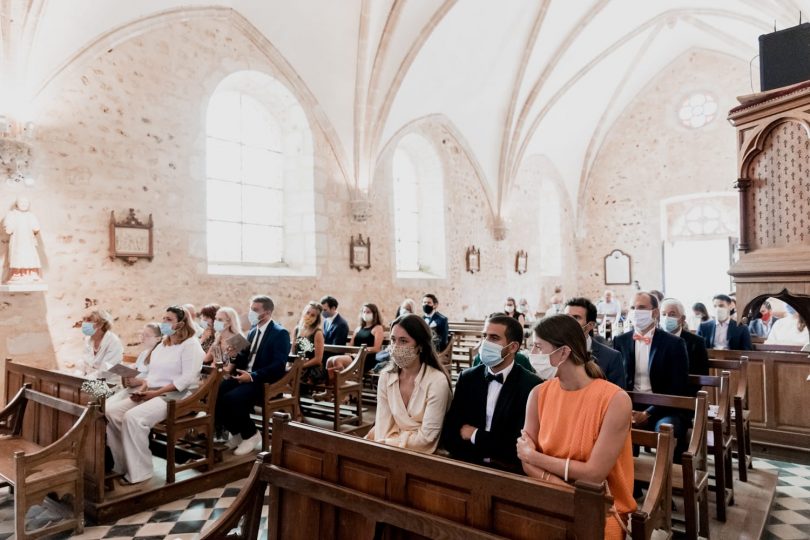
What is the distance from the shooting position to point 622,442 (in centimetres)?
237

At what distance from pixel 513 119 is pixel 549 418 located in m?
12.3

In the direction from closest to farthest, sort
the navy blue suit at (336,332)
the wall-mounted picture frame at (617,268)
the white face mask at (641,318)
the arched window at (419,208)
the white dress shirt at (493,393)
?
1. the white dress shirt at (493,393)
2. the white face mask at (641,318)
3. the navy blue suit at (336,332)
4. the arched window at (419,208)
5. the wall-mounted picture frame at (617,268)

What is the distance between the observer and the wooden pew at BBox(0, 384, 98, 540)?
12.1 ft

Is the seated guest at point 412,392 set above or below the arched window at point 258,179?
below

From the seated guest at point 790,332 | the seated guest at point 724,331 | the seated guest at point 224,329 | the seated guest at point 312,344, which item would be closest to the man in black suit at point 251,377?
the seated guest at point 224,329

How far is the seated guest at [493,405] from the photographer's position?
3.00 metres

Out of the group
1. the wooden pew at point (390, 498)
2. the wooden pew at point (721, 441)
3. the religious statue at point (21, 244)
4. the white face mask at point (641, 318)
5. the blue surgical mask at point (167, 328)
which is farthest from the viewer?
the religious statue at point (21, 244)

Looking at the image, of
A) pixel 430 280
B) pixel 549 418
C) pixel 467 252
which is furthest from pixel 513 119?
pixel 549 418

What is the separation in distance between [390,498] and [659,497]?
132cm

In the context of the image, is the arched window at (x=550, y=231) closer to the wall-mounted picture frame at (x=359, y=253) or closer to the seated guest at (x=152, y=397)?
the wall-mounted picture frame at (x=359, y=253)

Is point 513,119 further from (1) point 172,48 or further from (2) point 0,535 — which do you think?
(2) point 0,535

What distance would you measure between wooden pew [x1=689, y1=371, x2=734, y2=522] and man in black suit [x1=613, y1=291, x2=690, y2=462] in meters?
0.21

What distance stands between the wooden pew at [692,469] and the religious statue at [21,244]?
650 centimetres

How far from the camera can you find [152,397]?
195 inches
